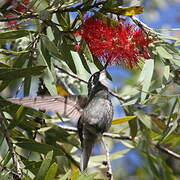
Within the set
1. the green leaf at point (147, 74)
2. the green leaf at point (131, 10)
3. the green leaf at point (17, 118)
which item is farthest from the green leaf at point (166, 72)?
the green leaf at point (17, 118)

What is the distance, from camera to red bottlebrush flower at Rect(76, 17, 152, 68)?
1.40 metres

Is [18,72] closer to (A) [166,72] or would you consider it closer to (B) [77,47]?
(B) [77,47]

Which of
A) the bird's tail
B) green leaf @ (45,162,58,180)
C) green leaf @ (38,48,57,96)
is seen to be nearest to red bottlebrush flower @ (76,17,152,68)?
green leaf @ (38,48,57,96)

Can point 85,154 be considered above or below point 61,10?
below

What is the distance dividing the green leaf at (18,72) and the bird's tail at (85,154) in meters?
0.26

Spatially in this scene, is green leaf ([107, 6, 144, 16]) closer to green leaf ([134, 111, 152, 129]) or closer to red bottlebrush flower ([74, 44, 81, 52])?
red bottlebrush flower ([74, 44, 81, 52])

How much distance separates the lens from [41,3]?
4.68ft

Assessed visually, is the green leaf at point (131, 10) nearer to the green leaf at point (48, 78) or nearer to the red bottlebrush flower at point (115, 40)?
the red bottlebrush flower at point (115, 40)

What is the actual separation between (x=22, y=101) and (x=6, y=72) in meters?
0.14

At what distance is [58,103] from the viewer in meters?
1.55

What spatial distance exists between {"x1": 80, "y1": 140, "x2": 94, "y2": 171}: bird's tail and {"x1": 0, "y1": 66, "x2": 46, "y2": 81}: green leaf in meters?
0.26

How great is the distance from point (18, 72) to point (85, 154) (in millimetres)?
296

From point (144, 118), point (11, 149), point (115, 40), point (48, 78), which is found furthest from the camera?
point (144, 118)

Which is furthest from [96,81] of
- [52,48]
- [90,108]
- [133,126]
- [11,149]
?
[133,126]
